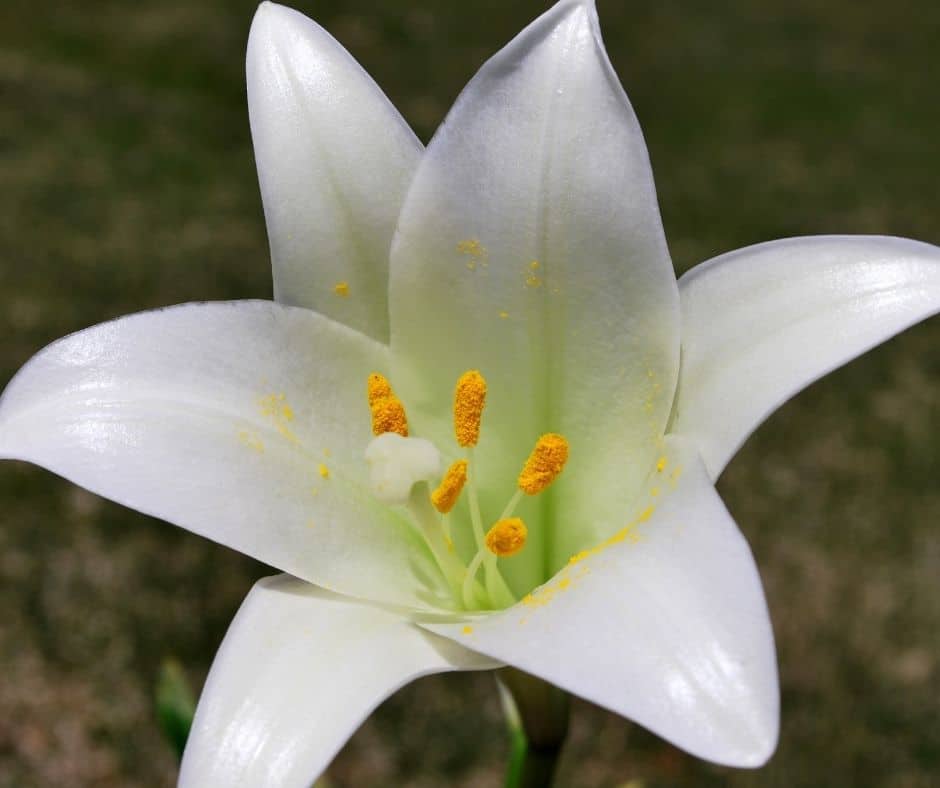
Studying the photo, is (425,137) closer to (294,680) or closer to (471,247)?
(471,247)

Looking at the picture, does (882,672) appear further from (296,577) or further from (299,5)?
(299,5)

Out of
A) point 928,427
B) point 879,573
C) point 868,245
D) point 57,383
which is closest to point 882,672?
point 879,573

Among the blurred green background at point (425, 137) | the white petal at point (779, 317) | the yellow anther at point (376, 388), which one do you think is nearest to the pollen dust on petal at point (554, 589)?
the white petal at point (779, 317)

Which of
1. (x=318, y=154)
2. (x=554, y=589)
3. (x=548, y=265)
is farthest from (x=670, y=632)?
(x=318, y=154)

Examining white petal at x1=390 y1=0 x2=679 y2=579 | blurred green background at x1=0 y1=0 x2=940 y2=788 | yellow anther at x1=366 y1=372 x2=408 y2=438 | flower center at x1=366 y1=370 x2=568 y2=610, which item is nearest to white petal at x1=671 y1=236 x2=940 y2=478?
white petal at x1=390 y1=0 x2=679 y2=579

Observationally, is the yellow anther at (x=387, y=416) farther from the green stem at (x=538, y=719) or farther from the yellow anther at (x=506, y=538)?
the green stem at (x=538, y=719)
